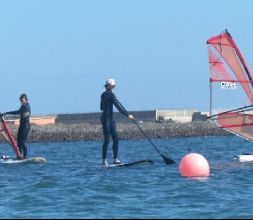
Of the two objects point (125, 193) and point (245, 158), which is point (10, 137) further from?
point (125, 193)

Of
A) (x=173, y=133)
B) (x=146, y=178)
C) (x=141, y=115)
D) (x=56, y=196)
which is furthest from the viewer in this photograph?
(x=141, y=115)

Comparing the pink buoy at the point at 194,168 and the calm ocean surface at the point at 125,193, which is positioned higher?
the pink buoy at the point at 194,168

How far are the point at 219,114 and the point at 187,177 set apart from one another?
5800 millimetres

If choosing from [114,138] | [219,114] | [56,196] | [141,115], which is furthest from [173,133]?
[56,196]

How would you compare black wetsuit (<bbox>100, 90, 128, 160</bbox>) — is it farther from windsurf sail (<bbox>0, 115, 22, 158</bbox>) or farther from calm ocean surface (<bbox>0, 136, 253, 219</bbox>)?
windsurf sail (<bbox>0, 115, 22, 158</bbox>)

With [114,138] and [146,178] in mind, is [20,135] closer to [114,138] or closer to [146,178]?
[114,138]

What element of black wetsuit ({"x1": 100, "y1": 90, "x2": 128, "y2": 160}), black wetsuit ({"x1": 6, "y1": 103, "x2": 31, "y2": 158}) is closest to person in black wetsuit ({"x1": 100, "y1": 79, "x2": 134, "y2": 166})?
black wetsuit ({"x1": 100, "y1": 90, "x2": 128, "y2": 160})

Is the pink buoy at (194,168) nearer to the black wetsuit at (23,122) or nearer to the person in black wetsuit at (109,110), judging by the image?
the person in black wetsuit at (109,110)

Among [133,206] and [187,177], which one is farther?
[187,177]

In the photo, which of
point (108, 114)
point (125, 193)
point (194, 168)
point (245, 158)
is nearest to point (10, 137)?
Result: point (108, 114)

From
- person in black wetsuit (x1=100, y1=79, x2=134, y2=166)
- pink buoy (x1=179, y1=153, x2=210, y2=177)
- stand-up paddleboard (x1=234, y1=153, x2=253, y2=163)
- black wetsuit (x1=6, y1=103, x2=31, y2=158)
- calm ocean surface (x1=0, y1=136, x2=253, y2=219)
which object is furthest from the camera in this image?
black wetsuit (x1=6, y1=103, x2=31, y2=158)

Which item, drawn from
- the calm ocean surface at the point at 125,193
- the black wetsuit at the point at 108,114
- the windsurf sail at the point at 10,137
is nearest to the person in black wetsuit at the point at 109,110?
the black wetsuit at the point at 108,114

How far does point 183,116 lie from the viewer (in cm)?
7631

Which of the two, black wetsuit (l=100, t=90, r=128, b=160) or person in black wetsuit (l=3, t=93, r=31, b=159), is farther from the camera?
person in black wetsuit (l=3, t=93, r=31, b=159)
